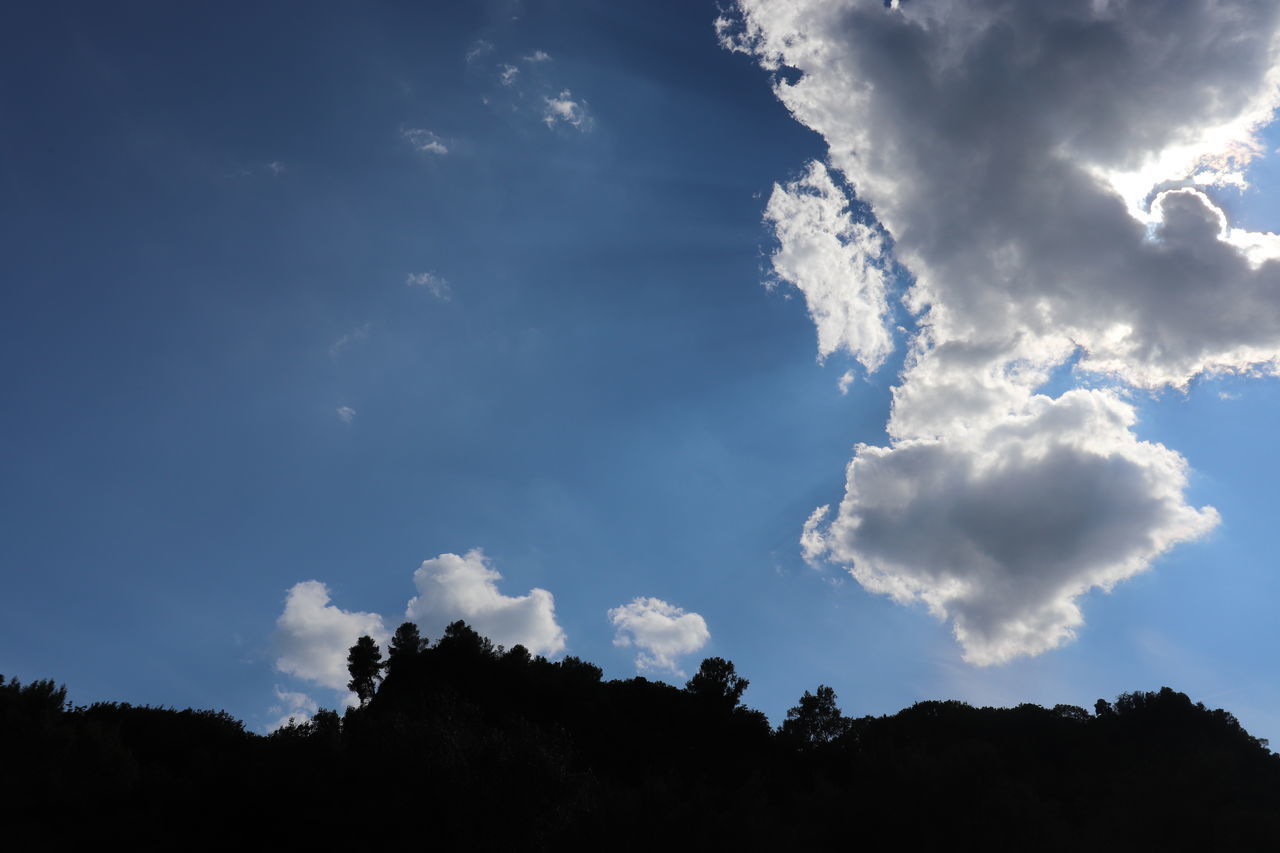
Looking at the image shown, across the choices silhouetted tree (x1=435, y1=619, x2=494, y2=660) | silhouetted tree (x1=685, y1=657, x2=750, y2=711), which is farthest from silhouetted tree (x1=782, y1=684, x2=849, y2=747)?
silhouetted tree (x1=435, y1=619, x2=494, y2=660)

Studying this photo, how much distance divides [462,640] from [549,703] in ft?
54.0

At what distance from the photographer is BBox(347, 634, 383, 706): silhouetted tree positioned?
9869 centimetres

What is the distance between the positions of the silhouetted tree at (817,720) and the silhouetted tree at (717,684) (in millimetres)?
7960

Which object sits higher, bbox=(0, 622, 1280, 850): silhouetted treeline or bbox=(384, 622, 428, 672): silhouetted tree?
bbox=(384, 622, 428, 672): silhouetted tree

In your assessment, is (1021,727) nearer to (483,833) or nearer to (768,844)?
(768,844)

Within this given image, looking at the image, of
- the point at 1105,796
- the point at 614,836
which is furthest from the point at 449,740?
the point at 1105,796

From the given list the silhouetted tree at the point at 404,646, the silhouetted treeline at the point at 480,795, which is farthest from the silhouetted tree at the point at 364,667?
the silhouetted treeline at the point at 480,795

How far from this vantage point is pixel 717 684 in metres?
102

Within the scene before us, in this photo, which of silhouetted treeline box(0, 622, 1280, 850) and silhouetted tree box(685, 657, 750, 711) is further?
silhouetted tree box(685, 657, 750, 711)

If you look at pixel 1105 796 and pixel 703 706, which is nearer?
pixel 1105 796

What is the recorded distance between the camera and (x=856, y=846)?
45281 mm

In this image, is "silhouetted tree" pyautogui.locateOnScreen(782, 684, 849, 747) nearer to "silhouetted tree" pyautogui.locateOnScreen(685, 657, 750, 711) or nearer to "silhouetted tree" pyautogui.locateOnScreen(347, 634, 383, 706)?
"silhouetted tree" pyautogui.locateOnScreen(685, 657, 750, 711)

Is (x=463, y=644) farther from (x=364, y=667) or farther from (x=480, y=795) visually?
(x=480, y=795)

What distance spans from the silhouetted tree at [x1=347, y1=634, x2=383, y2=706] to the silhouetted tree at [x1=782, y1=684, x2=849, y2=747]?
5224 centimetres
